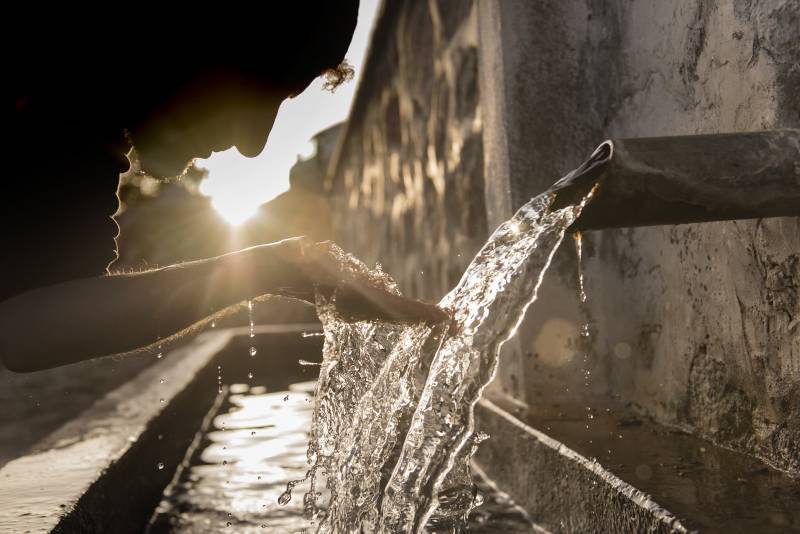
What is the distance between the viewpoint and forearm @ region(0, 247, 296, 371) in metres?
1.43

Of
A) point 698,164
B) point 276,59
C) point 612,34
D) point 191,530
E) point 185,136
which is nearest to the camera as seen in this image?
point 698,164

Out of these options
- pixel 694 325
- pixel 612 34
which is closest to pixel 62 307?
pixel 694 325

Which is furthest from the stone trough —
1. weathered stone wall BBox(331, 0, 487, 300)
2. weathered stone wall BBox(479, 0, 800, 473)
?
weathered stone wall BBox(331, 0, 487, 300)

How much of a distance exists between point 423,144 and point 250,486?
8.03 feet

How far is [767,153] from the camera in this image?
4.33 feet

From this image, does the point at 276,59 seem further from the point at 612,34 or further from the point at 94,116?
the point at 612,34

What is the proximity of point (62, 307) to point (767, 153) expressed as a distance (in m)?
1.21

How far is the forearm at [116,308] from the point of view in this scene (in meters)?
1.43

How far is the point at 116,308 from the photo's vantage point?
1.44m

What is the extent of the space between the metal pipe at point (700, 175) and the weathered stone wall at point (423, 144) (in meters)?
1.78

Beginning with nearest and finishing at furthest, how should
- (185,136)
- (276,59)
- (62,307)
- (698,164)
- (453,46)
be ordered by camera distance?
(698,164) < (62,307) < (276,59) < (185,136) < (453,46)

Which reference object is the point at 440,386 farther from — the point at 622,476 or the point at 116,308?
the point at 116,308

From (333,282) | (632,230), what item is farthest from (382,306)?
(632,230)

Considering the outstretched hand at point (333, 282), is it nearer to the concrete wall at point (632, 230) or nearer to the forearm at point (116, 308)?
the forearm at point (116, 308)
